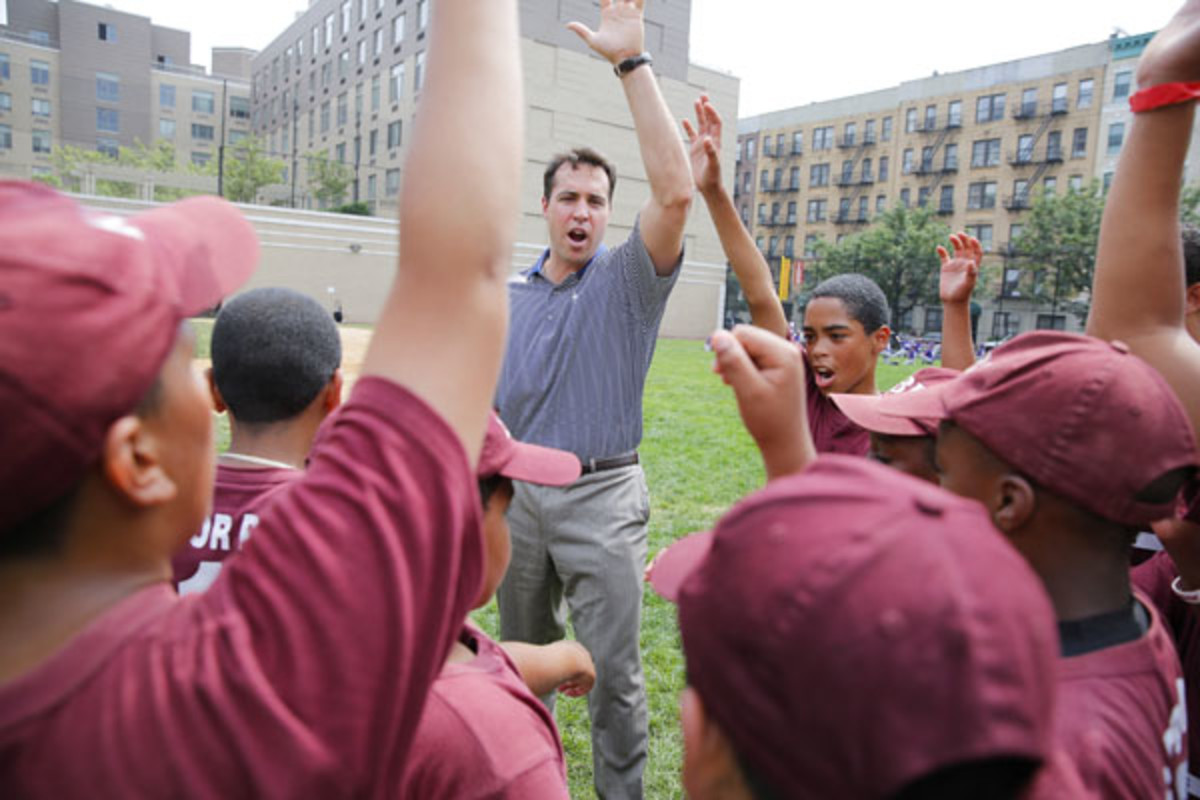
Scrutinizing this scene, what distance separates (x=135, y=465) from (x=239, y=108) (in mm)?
94942

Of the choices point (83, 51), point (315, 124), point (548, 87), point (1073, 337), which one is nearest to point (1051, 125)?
point (548, 87)

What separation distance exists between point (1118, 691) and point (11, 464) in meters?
1.70

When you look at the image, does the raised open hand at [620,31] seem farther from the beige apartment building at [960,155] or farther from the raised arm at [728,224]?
the beige apartment building at [960,155]

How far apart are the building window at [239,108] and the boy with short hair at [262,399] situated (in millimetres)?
92922

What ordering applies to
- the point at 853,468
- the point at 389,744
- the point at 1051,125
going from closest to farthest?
the point at 389,744
the point at 853,468
the point at 1051,125

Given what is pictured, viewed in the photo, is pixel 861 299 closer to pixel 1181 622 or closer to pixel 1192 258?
pixel 1192 258

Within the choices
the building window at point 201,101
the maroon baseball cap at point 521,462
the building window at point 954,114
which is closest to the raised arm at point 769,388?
the maroon baseball cap at point 521,462

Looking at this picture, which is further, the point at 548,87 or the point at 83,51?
the point at 83,51

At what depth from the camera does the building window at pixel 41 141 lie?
7269 centimetres

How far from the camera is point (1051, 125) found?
5744cm

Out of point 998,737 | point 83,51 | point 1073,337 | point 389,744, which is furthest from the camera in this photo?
point 83,51

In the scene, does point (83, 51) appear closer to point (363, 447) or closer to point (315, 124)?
point (315, 124)

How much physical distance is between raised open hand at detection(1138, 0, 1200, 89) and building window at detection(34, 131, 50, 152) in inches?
3545

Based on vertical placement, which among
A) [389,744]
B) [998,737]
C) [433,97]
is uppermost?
[433,97]
